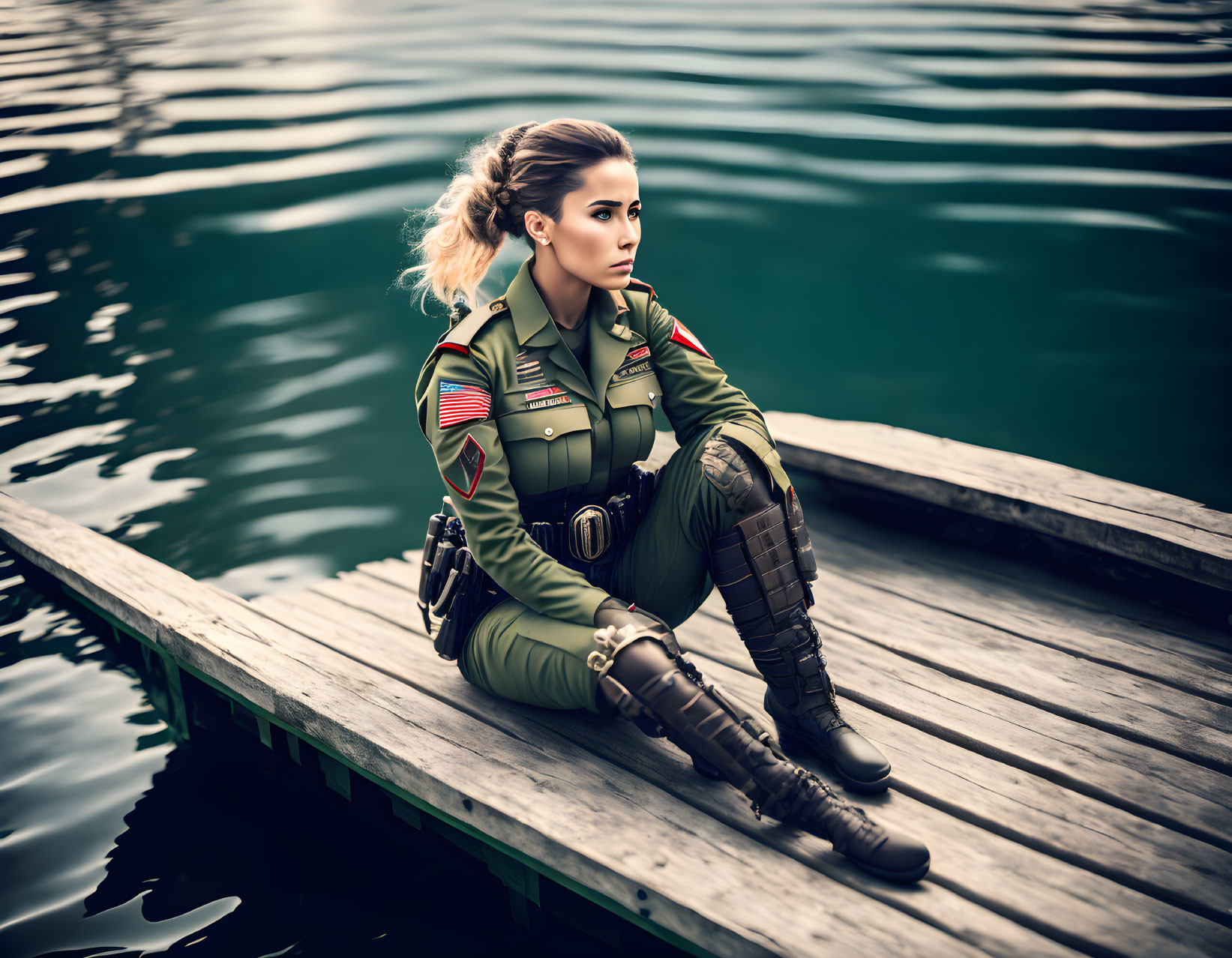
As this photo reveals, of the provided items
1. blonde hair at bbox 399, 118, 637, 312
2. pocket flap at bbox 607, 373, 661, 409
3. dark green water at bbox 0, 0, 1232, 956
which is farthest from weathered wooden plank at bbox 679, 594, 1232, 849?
dark green water at bbox 0, 0, 1232, 956

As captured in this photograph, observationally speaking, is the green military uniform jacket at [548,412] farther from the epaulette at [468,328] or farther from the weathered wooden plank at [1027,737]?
the weathered wooden plank at [1027,737]

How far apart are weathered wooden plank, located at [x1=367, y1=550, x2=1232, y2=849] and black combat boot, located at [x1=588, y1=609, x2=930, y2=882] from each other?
19.5 inches

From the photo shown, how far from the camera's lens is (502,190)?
6.95 feet

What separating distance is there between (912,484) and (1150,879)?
1434 millimetres

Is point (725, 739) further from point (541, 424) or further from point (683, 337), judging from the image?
point (683, 337)

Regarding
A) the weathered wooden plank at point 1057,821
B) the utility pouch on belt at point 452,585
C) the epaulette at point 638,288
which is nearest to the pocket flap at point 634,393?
the epaulette at point 638,288

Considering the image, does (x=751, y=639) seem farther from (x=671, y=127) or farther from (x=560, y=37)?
(x=560, y=37)

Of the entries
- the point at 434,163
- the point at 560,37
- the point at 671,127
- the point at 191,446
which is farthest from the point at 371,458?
the point at 560,37

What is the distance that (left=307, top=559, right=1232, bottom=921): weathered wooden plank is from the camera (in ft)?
5.89

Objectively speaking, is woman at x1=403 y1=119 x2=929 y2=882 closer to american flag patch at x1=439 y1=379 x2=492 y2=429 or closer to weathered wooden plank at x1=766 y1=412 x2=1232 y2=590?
american flag patch at x1=439 y1=379 x2=492 y2=429

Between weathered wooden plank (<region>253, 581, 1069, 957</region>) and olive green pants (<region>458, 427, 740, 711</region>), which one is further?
olive green pants (<region>458, 427, 740, 711</region>)

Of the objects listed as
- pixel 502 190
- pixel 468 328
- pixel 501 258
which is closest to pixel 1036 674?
pixel 468 328

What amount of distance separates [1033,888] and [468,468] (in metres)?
1.38

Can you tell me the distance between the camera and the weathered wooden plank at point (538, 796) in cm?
169
